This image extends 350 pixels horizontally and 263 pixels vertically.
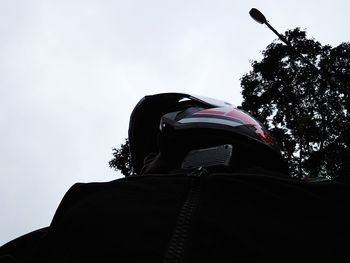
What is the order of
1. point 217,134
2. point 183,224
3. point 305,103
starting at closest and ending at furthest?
point 183,224
point 217,134
point 305,103

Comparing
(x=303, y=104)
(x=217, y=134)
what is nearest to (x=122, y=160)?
(x=303, y=104)

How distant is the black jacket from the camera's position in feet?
3.84

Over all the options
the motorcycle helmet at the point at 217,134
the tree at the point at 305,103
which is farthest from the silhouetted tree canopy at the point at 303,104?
the motorcycle helmet at the point at 217,134

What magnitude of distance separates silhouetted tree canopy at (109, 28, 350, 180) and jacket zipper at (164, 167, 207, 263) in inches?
417

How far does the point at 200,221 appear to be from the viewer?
1.21 meters

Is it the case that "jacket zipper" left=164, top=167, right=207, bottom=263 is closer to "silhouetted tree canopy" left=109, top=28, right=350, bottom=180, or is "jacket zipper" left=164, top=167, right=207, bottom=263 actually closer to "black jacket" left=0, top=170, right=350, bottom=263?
"black jacket" left=0, top=170, right=350, bottom=263

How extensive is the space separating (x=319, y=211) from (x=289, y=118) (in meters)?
12.8

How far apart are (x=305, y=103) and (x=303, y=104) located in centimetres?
8

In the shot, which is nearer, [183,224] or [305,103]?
[183,224]

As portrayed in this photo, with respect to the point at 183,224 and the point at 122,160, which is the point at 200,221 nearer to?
the point at 183,224

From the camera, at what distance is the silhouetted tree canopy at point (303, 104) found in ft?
39.7

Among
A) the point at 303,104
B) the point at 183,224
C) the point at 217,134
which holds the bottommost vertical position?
the point at 183,224

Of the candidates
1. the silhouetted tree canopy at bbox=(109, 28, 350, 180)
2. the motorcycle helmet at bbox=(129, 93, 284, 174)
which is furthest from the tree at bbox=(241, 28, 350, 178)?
the motorcycle helmet at bbox=(129, 93, 284, 174)

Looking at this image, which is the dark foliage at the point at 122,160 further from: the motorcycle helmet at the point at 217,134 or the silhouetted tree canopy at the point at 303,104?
the motorcycle helmet at the point at 217,134
